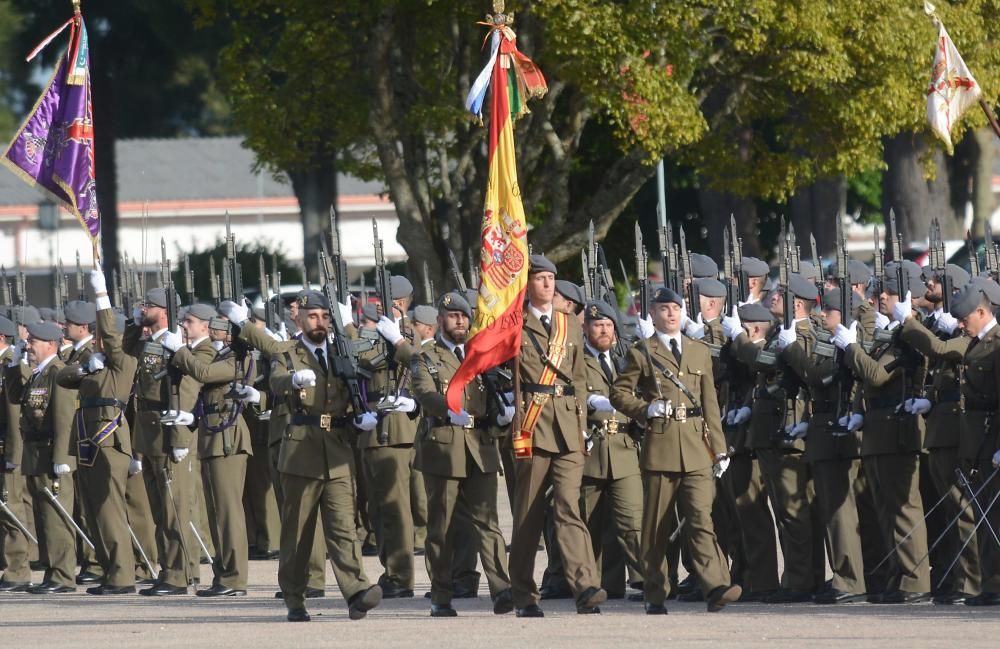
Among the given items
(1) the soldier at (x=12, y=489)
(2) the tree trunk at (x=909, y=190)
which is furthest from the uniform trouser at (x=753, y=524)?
(2) the tree trunk at (x=909, y=190)

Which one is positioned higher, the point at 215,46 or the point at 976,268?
the point at 215,46

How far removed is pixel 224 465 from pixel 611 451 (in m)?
2.69

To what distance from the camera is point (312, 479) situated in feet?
37.7

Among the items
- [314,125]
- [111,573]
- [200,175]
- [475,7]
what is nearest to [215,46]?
[314,125]

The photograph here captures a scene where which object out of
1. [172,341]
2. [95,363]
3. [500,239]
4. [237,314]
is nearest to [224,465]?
[172,341]

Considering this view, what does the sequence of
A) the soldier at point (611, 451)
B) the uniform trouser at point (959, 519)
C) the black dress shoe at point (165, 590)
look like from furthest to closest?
the black dress shoe at point (165, 590), the soldier at point (611, 451), the uniform trouser at point (959, 519)

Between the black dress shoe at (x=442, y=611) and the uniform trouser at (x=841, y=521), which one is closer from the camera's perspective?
the black dress shoe at (x=442, y=611)

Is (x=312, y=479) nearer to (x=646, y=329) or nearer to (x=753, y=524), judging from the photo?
(x=646, y=329)

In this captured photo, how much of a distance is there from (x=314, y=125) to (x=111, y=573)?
11022mm

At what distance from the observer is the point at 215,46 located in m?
33.3

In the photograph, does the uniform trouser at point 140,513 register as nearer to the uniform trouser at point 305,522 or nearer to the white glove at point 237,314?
the white glove at point 237,314

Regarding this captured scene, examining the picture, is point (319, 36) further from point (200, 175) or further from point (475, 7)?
point (200, 175)

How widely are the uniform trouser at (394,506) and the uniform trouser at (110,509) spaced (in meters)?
1.64

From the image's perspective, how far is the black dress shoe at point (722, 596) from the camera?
1121 centimetres
